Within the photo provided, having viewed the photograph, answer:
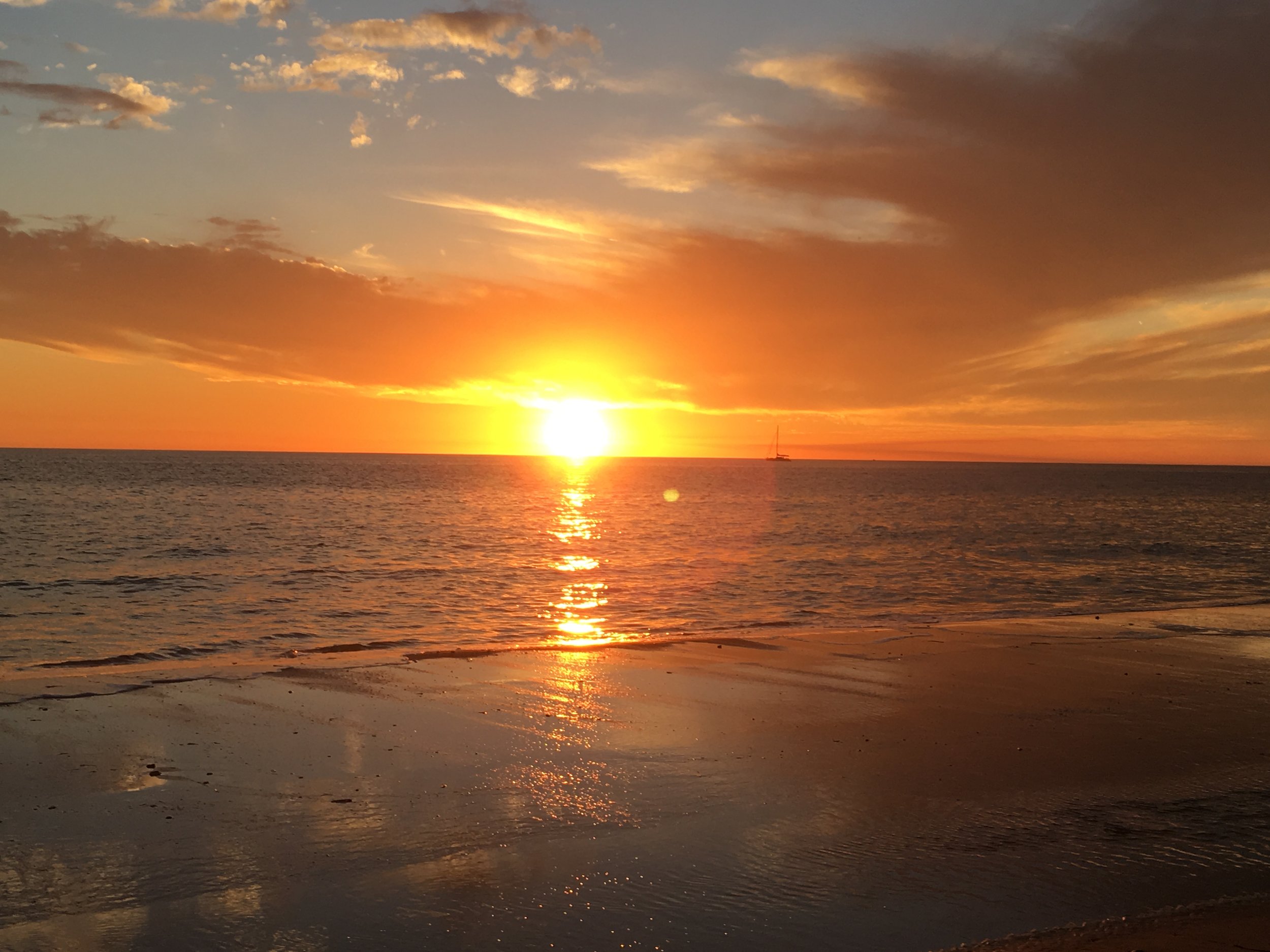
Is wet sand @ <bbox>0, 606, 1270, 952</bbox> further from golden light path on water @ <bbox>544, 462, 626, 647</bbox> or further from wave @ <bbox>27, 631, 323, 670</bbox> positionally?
golden light path on water @ <bbox>544, 462, 626, 647</bbox>

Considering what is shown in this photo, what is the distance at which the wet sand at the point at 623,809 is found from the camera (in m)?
6.56

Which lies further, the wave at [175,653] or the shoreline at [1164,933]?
the wave at [175,653]

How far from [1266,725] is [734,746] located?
7.53 meters

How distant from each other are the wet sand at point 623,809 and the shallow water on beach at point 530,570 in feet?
22.1

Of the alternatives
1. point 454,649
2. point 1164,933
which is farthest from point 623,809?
point 454,649

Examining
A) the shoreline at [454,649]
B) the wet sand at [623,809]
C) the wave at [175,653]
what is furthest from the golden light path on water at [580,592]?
the wet sand at [623,809]

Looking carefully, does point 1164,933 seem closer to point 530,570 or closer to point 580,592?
point 580,592

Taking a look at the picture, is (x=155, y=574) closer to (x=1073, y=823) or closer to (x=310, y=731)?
(x=310, y=731)

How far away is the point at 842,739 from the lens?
11.5m

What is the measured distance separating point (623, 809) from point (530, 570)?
27.0 m

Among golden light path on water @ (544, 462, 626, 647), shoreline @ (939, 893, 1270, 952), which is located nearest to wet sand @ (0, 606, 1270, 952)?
shoreline @ (939, 893, 1270, 952)

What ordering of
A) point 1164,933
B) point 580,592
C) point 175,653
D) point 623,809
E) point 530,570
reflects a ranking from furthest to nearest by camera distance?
point 530,570, point 580,592, point 175,653, point 623,809, point 1164,933

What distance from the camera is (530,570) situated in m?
35.5

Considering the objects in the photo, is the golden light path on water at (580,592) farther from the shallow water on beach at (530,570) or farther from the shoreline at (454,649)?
the shoreline at (454,649)
